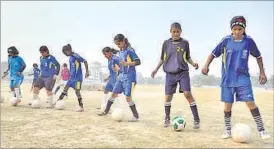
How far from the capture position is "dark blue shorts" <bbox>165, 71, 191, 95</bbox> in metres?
7.95

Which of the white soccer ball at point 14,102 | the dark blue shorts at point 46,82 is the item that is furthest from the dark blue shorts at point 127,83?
the white soccer ball at point 14,102

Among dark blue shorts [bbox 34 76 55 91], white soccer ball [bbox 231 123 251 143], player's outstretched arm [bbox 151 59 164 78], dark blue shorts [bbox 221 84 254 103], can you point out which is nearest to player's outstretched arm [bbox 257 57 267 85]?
dark blue shorts [bbox 221 84 254 103]

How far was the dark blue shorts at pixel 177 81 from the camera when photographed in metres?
7.95

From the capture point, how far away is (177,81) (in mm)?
8055

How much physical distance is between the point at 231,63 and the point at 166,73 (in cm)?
183

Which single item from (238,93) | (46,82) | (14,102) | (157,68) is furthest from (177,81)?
(14,102)

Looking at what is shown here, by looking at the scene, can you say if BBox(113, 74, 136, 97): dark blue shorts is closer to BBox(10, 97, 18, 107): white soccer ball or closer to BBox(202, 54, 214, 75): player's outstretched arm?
BBox(202, 54, 214, 75): player's outstretched arm

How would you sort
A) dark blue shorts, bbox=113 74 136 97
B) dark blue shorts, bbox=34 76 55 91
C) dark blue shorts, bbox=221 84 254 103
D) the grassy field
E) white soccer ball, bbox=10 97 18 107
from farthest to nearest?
dark blue shorts, bbox=34 76 55 91
white soccer ball, bbox=10 97 18 107
dark blue shorts, bbox=113 74 136 97
dark blue shorts, bbox=221 84 254 103
the grassy field

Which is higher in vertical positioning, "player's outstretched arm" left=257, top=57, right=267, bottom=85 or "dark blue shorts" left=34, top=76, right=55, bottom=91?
"player's outstretched arm" left=257, top=57, right=267, bottom=85

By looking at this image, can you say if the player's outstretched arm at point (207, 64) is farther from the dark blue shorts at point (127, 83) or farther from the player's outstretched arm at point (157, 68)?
the dark blue shorts at point (127, 83)

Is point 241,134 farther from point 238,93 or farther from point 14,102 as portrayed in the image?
point 14,102

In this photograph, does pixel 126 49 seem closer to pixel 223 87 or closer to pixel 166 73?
pixel 166 73

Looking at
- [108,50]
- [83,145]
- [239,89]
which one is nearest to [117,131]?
[83,145]

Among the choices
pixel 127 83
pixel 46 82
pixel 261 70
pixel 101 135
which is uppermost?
pixel 261 70
